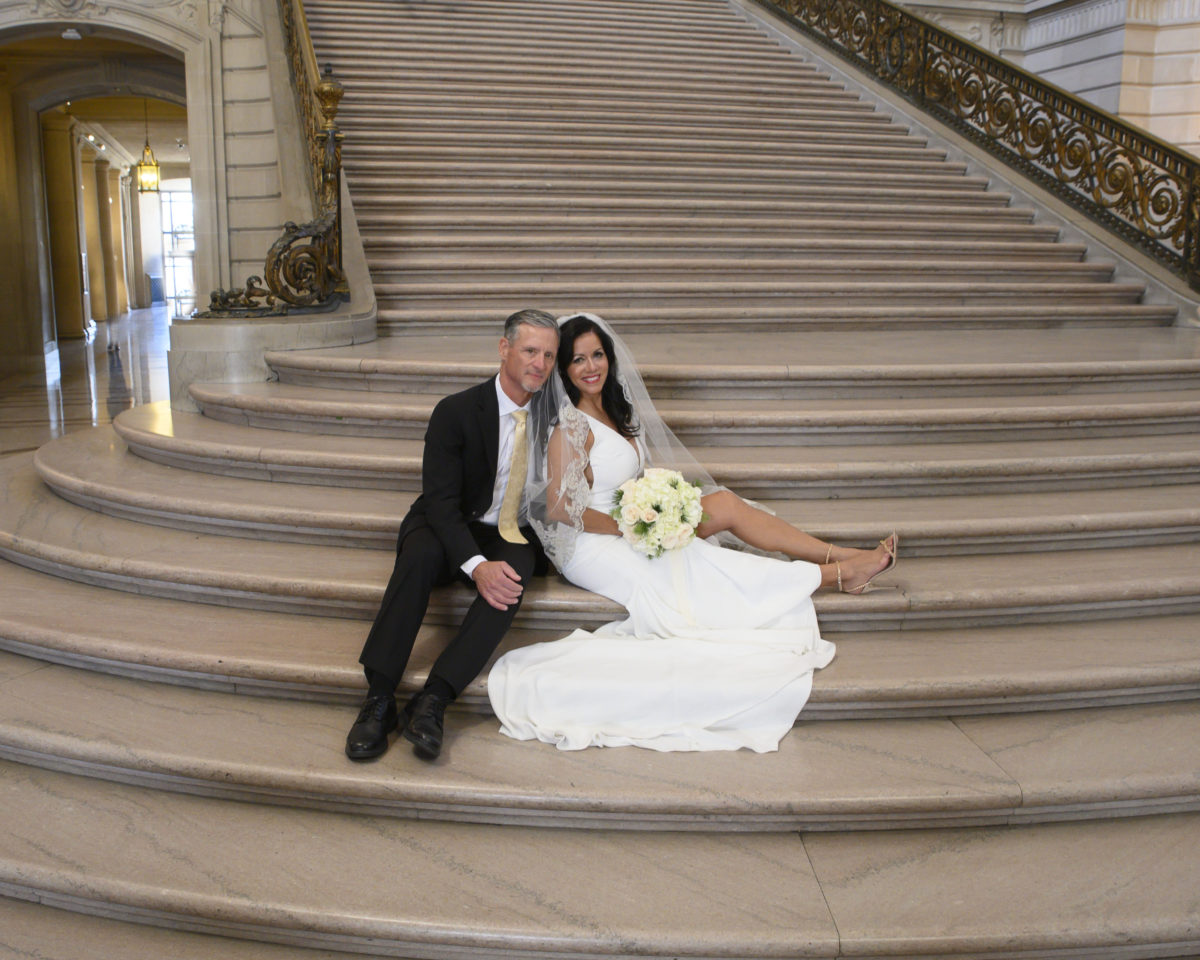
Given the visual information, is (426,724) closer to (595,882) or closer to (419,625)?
(419,625)

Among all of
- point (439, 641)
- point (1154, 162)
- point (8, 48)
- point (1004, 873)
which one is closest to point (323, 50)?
point (8, 48)

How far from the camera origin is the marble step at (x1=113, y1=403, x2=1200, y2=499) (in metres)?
4.44

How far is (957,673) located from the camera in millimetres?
3346

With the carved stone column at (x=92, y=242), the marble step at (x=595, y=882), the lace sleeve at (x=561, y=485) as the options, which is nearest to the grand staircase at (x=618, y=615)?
the marble step at (x=595, y=882)

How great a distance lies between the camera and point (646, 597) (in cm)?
349

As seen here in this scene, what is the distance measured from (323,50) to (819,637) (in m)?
8.70

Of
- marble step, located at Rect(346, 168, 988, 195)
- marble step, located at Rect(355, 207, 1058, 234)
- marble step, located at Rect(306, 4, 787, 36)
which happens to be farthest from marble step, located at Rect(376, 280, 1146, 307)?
marble step, located at Rect(306, 4, 787, 36)

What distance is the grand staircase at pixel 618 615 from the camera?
104 inches

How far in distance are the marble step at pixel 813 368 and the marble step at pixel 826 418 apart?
89 mm

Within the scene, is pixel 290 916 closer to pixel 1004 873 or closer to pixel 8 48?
pixel 1004 873

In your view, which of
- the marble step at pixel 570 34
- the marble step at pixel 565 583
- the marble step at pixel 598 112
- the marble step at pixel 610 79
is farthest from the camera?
the marble step at pixel 570 34

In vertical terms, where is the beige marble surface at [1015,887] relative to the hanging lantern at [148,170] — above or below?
below

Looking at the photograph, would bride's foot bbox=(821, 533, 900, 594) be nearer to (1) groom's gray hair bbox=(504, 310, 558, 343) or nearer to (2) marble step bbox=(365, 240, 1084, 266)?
(1) groom's gray hair bbox=(504, 310, 558, 343)

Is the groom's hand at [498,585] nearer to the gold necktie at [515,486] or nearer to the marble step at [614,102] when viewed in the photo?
the gold necktie at [515,486]
